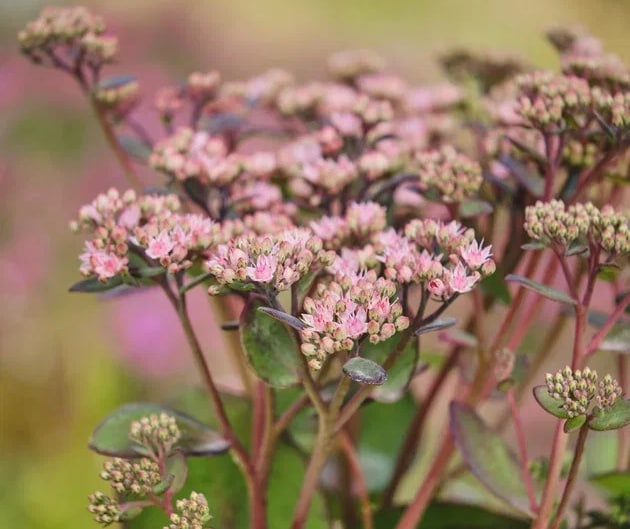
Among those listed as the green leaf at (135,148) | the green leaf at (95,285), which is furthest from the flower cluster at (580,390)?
the green leaf at (135,148)

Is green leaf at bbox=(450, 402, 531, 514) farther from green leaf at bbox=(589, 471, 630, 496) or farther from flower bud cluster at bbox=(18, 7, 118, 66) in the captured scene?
flower bud cluster at bbox=(18, 7, 118, 66)

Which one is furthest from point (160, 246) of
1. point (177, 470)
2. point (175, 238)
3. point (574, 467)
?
point (574, 467)

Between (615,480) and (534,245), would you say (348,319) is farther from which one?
(615,480)

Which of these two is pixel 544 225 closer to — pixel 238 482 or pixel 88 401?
pixel 238 482

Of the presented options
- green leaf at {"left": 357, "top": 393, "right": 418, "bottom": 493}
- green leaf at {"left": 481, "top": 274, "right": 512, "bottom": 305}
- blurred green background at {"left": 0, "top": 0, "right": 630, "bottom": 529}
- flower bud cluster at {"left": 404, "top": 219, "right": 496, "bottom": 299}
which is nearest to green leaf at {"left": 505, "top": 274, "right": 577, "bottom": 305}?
flower bud cluster at {"left": 404, "top": 219, "right": 496, "bottom": 299}

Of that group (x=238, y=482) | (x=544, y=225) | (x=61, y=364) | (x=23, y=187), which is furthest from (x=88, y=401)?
(x=23, y=187)

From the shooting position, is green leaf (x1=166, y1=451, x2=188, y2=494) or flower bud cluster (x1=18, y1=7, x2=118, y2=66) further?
flower bud cluster (x1=18, y1=7, x2=118, y2=66)

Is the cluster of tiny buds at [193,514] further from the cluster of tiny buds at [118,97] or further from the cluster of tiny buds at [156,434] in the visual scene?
the cluster of tiny buds at [118,97]
